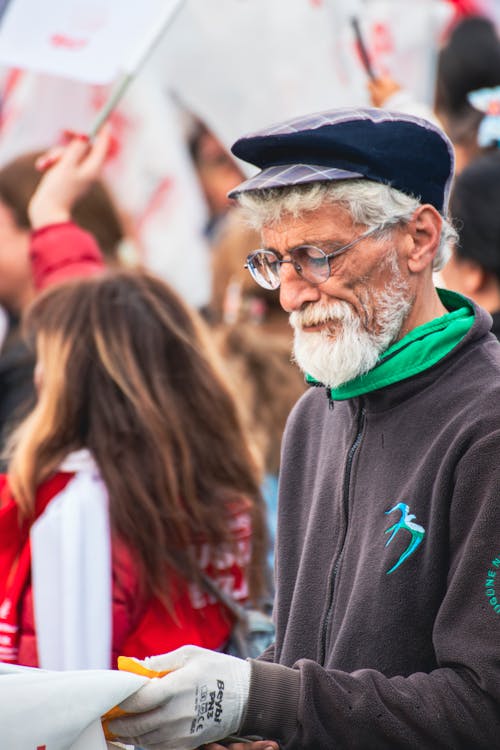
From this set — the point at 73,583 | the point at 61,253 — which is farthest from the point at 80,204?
the point at 73,583

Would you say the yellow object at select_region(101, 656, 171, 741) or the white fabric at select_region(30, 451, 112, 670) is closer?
the yellow object at select_region(101, 656, 171, 741)

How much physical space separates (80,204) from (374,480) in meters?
2.61

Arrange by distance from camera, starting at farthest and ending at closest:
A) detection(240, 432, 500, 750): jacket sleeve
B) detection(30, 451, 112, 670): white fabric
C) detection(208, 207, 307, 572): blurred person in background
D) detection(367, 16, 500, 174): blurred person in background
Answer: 1. detection(367, 16, 500, 174): blurred person in background
2. detection(208, 207, 307, 572): blurred person in background
3. detection(30, 451, 112, 670): white fabric
4. detection(240, 432, 500, 750): jacket sleeve

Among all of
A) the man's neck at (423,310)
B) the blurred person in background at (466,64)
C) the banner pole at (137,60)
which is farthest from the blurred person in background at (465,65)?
the man's neck at (423,310)

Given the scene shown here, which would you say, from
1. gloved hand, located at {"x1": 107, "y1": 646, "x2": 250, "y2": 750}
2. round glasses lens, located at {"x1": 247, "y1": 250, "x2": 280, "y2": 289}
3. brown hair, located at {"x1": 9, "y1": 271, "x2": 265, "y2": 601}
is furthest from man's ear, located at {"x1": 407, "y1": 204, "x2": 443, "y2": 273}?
brown hair, located at {"x1": 9, "y1": 271, "x2": 265, "y2": 601}

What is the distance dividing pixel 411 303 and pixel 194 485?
4.14 ft

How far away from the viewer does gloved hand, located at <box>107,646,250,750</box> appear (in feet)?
6.52

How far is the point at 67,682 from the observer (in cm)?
203

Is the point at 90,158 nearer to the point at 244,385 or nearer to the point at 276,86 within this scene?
the point at 276,86

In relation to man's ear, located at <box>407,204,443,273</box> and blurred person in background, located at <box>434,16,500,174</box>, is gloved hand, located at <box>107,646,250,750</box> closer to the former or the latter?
man's ear, located at <box>407,204,443,273</box>

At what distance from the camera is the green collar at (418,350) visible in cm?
221

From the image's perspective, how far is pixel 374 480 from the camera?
224 cm

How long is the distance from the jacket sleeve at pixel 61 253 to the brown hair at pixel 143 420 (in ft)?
1.50

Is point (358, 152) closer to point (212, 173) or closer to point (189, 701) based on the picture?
point (189, 701)
